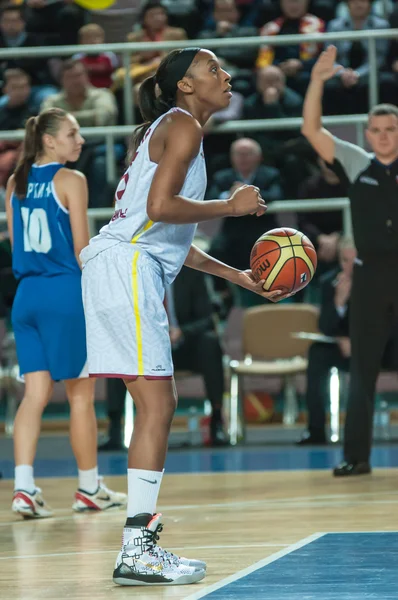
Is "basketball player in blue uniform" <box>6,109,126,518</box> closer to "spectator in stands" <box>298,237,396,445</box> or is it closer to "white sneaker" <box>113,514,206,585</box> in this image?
"white sneaker" <box>113,514,206,585</box>

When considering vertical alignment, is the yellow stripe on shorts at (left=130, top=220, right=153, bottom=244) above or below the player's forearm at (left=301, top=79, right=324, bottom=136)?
below

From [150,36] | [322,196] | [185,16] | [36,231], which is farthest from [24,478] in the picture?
[185,16]

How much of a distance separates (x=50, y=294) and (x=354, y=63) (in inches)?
259

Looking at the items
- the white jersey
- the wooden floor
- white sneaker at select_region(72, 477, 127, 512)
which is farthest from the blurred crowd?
the white jersey

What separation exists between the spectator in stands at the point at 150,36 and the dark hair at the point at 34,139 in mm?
5654

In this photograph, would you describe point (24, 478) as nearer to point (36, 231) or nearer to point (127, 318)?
point (36, 231)

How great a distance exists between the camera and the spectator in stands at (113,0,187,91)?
38.7 feet

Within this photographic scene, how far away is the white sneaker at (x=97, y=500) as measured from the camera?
20.0 ft

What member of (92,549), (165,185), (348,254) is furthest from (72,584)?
(348,254)

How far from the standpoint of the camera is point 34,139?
617 cm

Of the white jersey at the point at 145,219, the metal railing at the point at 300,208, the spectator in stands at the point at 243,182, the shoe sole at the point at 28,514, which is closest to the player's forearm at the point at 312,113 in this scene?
the shoe sole at the point at 28,514

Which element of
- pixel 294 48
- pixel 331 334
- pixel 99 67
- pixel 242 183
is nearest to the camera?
pixel 331 334

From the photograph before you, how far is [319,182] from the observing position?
10914 millimetres

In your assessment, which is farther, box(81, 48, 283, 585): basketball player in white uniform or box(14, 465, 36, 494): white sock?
box(14, 465, 36, 494): white sock
